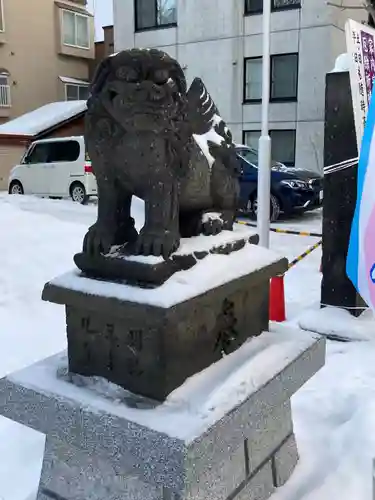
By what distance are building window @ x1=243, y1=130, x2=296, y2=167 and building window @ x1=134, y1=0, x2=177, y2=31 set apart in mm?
3801

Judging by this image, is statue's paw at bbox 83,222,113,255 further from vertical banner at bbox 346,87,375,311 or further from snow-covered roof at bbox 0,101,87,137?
snow-covered roof at bbox 0,101,87,137

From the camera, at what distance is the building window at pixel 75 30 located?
66.6 ft

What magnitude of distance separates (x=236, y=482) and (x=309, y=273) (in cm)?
433

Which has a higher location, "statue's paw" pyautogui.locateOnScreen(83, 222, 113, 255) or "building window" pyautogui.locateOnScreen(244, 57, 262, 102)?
"building window" pyautogui.locateOnScreen(244, 57, 262, 102)

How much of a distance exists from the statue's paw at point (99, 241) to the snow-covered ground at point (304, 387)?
121 cm

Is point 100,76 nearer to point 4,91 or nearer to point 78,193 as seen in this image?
point 78,193

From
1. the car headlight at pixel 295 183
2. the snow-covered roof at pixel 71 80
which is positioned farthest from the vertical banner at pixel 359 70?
the snow-covered roof at pixel 71 80

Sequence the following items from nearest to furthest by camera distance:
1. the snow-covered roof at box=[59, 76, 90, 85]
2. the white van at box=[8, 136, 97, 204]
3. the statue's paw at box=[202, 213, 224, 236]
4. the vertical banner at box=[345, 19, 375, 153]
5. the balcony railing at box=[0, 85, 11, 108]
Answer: the statue's paw at box=[202, 213, 224, 236], the vertical banner at box=[345, 19, 375, 153], the white van at box=[8, 136, 97, 204], the balcony railing at box=[0, 85, 11, 108], the snow-covered roof at box=[59, 76, 90, 85]

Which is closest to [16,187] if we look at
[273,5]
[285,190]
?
[285,190]

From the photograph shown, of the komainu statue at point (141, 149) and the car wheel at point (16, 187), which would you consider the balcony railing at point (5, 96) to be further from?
the komainu statue at point (141, 149)

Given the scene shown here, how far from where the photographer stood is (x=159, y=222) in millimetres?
1783

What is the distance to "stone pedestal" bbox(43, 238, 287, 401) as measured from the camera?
5.56 ft

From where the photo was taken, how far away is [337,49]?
12.3m

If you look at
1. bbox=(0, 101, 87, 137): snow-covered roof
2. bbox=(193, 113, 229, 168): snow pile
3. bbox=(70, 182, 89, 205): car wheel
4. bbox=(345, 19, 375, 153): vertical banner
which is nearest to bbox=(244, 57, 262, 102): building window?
bbox=(70, 182, 89, 205): car wheel
